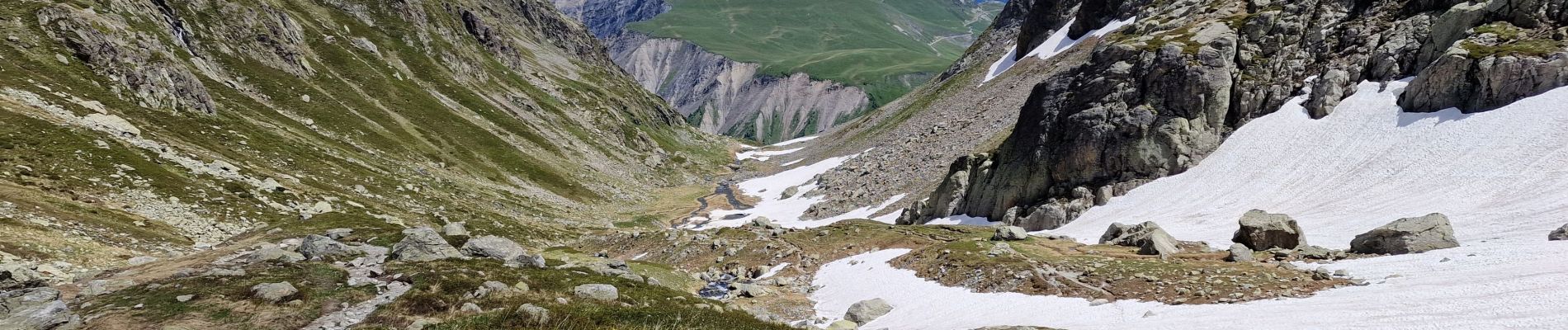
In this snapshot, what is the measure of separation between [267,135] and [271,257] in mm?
39108

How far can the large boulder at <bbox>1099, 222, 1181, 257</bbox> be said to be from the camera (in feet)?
85.8

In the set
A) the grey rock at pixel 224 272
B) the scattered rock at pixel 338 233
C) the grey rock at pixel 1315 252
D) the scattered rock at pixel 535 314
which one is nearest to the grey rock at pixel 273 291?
the grey rock at pixel 224 272

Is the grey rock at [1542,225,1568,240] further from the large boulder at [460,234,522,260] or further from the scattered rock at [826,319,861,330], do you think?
the large boulder at [460,234,522,260]

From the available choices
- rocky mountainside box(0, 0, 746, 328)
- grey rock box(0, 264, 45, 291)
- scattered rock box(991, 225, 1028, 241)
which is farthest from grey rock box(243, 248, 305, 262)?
scattered rock box(991, 225, 1028, 241)

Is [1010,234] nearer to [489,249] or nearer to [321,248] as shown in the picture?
A: [489,249]

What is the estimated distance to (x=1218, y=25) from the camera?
148 ft

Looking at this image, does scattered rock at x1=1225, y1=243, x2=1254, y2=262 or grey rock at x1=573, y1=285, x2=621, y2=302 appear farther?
scattered rock at x1=1225, y1=243, x2=1254, y2=262

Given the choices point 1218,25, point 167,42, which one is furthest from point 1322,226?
point 167,42

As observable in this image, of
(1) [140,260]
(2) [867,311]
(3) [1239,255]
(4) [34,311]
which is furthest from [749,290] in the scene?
(4) [34,311]

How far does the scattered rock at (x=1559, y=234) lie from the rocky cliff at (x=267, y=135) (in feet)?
133

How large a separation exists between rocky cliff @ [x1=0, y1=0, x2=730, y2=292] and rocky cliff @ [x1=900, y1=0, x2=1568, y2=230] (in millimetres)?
39957

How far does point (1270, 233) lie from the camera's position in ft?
82.1

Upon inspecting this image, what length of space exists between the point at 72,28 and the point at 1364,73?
284 feet

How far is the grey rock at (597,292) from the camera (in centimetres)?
1912
